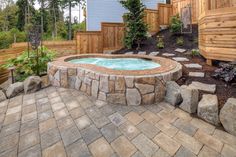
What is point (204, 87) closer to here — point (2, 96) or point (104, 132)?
point (104, 132)

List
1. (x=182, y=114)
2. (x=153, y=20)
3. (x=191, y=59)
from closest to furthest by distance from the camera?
(x=182, y=114) < (x=191, y=59) < (x=153, y=20)

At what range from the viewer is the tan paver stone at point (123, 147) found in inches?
77.6

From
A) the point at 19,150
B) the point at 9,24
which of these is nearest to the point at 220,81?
the point at 19,150

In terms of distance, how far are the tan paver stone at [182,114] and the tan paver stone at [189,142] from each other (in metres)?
0.40

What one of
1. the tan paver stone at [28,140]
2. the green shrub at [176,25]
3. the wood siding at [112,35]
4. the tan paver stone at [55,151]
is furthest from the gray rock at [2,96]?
the green shrub at [176,25]

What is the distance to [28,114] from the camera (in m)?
2.82

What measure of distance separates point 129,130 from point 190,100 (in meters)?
1.18

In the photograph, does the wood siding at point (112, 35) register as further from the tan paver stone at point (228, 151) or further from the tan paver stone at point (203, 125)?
the tan paver stone at point (228, 151)

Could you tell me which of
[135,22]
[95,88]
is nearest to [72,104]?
[95,88]

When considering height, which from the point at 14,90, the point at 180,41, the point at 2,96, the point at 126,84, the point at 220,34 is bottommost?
the point at 2,96

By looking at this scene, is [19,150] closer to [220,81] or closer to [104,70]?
[104,70]

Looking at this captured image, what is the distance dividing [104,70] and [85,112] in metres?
0.98

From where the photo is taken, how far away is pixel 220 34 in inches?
159

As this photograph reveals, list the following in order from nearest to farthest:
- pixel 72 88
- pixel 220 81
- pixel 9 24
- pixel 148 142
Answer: pixel 148 142 < pixel 220 81 < pixel 72 88 < pixel 9 24
